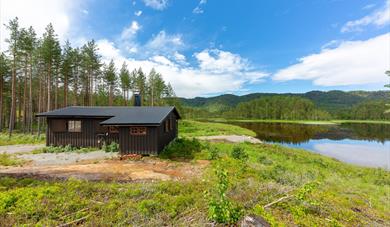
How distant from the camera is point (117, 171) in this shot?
346 inches

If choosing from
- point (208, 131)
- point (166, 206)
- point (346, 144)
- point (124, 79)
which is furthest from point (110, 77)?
point (346, 144)

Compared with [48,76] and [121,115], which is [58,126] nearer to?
[121,115]

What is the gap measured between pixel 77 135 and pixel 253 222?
15155 millimetres

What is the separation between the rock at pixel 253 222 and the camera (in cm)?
353

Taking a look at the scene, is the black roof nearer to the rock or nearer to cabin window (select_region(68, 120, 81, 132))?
cabin window (select_region(68, 120, 81, 132))

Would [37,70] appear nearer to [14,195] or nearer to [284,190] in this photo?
[14,195]

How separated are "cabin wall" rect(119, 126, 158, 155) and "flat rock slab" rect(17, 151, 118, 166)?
1.05 m

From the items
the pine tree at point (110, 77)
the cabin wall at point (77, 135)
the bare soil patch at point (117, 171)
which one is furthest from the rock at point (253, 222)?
the pine tree at point (110, 77)

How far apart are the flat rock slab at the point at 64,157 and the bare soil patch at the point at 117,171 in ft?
2.83

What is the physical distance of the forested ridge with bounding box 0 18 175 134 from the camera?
64.8 feet

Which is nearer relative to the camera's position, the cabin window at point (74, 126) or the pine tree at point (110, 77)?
the cabin window at point (74, 126)

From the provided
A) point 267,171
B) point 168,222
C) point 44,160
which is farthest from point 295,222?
point 44,160

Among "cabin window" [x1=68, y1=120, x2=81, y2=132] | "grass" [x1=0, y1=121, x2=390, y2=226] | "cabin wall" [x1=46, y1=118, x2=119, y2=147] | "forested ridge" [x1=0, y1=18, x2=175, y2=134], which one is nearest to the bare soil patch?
"grass" [x1=0, y1=121, x2=390, y2=226]

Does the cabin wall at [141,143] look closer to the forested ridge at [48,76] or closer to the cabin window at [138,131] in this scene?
the cabin window at [138,131]
